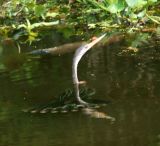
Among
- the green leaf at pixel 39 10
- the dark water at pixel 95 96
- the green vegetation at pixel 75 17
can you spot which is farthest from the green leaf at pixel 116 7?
the green leaf at pixel 39 10

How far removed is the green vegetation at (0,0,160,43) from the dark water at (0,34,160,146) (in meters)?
1.20

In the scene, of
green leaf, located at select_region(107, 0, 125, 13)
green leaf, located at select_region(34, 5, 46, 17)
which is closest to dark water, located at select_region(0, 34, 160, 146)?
green leaf, located at select_region(107, 0, 125, 13)

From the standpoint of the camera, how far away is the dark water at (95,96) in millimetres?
3535

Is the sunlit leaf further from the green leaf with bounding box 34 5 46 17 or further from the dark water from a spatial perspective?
the green leaf with bounding box 34 5 46 17

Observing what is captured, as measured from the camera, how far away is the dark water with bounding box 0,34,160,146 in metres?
3.54

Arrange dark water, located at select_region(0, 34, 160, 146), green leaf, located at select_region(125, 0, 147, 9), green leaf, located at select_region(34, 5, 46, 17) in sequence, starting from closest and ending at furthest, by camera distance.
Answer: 1. dark water, located at select_region(0, 34, 160, 146)
2. green leaf, located at select_region(125, 0, 147, 9)
3. green leaf, located at select_region(34, 5, 46, 17)

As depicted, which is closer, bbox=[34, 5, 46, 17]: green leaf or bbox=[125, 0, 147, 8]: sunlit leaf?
bbox=[125, 0, 147, 8]: sunlit leaf

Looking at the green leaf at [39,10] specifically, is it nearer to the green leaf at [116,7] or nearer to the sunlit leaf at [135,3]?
the green leaf at [116,7]

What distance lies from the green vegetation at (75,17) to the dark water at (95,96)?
1.20 metres

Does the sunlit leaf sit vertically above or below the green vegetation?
above

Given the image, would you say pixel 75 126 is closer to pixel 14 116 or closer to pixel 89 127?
pixel 89 127

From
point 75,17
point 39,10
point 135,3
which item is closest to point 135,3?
point 135,3

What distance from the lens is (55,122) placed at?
390 centimetres

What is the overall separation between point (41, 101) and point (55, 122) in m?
0.59
